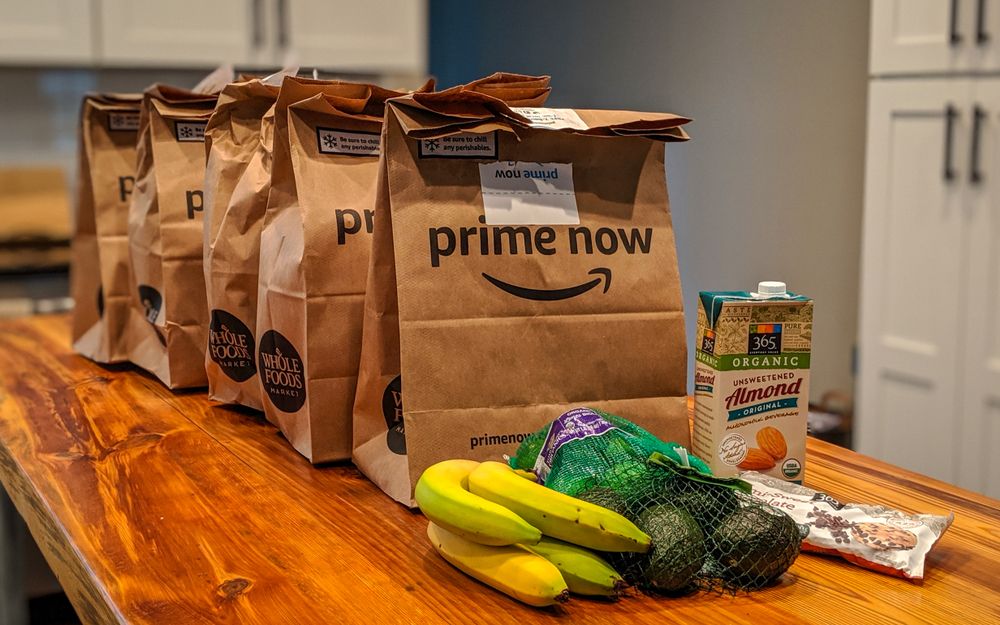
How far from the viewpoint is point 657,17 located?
340cm

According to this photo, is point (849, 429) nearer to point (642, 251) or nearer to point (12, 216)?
point (642, 251)

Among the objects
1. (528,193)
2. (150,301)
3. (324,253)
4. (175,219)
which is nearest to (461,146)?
(528,193)

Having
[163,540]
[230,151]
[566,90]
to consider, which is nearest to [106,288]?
[230,151]

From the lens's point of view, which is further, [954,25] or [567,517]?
[954,25]

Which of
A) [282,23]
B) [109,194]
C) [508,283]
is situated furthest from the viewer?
[282,23]

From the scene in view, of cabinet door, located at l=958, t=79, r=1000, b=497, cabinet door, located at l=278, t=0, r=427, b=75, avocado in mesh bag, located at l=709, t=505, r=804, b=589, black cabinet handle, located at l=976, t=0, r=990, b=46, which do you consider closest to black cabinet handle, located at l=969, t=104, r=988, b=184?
cabinet door, located at l=958, t=79, r=1000, b=497

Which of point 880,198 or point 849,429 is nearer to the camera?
point 880,198

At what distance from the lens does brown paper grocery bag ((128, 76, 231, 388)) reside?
1384 mm

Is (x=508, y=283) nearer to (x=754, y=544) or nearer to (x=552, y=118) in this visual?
(x=552, y=118)

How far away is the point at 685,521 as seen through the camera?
74cm

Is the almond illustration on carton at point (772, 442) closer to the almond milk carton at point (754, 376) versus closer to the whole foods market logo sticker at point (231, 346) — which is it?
the almond milk carton at point (754, 376)

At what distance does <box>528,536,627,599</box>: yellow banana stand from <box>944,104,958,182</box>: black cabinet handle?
5.32 feet

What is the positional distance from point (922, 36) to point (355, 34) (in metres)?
1.68

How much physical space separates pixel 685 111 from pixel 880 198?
121 centimetres
